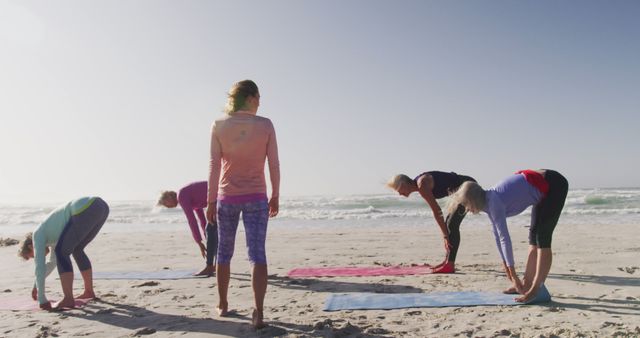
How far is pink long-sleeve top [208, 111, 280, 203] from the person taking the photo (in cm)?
362

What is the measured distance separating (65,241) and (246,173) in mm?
2378

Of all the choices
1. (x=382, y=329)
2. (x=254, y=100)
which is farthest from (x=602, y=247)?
(x=254, y=100)

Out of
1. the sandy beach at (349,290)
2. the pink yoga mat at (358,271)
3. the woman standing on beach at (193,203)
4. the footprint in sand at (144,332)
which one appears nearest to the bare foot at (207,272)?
the woman standing on beach at (193,203)

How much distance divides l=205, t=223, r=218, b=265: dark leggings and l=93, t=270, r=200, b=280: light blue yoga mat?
0.34 metres

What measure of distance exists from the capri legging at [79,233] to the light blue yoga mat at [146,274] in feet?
4.50

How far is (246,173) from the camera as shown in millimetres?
3637

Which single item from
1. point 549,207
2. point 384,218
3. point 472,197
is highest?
point 472,197

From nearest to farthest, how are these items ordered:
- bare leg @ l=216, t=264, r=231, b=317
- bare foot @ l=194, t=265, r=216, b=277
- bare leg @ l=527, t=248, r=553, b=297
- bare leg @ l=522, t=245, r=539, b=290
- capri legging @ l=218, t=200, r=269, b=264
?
capri legging @ l=218, t=200, r=269, b=264, bare leg @ l=216, t=264, r=231, b=317, bare leg @ l=527, t=248, r=553, b=297, bare leg @ l=522, t=245, r=539, b=290, bare foot @ l=194, t=265, r=216, b=277

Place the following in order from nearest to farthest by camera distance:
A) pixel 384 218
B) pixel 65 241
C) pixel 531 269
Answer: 1. pixel 531 269
2. pixel 65 241
3. pixel 384 218

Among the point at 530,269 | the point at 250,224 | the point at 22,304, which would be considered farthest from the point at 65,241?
the point at 530,269

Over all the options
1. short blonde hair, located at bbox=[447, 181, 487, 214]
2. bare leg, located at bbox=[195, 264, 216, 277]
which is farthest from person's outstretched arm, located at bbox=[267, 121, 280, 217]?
bare leg, located at bbox=[195, 264, 216, 277]

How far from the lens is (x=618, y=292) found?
4.55 m

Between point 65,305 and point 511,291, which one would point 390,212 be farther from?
point 65,305

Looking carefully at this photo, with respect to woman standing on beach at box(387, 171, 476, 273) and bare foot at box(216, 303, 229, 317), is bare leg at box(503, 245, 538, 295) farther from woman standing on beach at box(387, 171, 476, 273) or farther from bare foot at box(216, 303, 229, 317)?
bare foot at box(216, 303, 229, 317)
